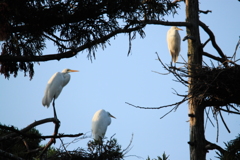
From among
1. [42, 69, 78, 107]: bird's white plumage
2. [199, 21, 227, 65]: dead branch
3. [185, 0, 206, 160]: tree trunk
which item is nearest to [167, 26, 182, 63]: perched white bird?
[42, 69, 78, 107]: bird's white plumage

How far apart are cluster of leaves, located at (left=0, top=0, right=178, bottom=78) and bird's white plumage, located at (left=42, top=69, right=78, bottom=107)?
9.41ft

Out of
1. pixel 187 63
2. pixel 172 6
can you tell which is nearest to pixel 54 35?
pixel 172 6

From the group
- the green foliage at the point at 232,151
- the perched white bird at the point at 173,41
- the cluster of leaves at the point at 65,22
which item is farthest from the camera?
the perched white bird at the point at 173,41

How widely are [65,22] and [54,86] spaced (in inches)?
139

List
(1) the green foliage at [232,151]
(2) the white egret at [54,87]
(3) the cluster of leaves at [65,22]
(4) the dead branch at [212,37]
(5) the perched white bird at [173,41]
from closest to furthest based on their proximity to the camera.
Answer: (3) the cluster of leaves at [65,22]
(1) the green foliage at [232,151]
(4) the dead branch at [212,37]
(2) the white egret at [54,87]
(5) the perched white bird at [173,41]

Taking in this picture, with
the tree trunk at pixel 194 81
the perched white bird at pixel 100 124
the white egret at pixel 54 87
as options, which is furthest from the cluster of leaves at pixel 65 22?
the perched white bird at pixel 100 124

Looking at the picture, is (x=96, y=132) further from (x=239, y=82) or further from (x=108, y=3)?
(x=108, y=3)

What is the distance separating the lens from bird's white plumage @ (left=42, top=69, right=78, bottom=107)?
576cm

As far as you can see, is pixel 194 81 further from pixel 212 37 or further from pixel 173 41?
pixel 173 41

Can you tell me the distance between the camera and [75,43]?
2.76 m

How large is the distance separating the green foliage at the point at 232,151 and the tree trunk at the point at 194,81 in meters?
0.21

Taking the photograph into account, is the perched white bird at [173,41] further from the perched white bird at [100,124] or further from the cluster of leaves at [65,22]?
the cluster of leaves at [65,22]

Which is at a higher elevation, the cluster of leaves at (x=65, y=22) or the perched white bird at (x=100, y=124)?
the perched white bird at (x=100, y=124)

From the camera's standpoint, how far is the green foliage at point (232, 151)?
10.1ft
